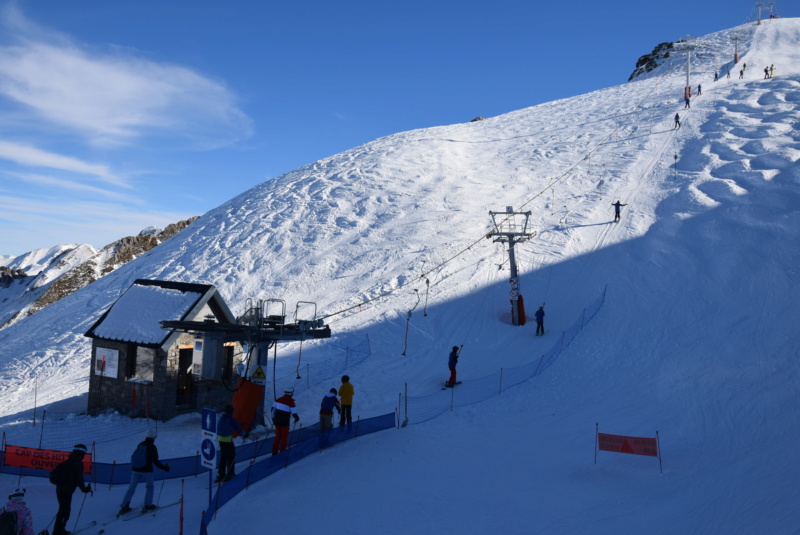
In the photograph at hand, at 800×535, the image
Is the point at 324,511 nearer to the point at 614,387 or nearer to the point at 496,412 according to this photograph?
the point at 496,412

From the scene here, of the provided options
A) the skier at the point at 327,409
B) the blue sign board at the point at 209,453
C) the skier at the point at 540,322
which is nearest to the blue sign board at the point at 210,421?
the blue sign board at the point at 209,453

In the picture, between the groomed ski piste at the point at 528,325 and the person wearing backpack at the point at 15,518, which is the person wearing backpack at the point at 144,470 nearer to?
the groomed ski piste at the point at 528,325

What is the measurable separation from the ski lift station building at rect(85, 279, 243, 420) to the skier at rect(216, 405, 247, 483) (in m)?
5.05

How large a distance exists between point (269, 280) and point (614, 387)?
2121 centimetres

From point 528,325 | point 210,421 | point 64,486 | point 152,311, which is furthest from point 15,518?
point 528,325

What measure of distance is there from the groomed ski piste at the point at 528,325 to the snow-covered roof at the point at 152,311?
2.51m

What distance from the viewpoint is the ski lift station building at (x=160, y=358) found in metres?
16.7

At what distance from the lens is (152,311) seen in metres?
18.2

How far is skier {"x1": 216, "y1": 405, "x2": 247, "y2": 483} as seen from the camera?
11.3m

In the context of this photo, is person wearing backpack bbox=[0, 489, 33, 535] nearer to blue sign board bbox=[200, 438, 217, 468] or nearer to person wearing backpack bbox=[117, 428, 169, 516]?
person wearing backpack bbox=[117, 428, 169, 516]

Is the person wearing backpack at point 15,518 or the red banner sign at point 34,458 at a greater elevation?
the person wearing backpack at point 15,518

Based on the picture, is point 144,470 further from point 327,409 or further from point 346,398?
point 346,398

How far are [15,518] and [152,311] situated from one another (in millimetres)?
10752

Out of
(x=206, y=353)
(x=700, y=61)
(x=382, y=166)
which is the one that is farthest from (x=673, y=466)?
(x=700, y=61)
